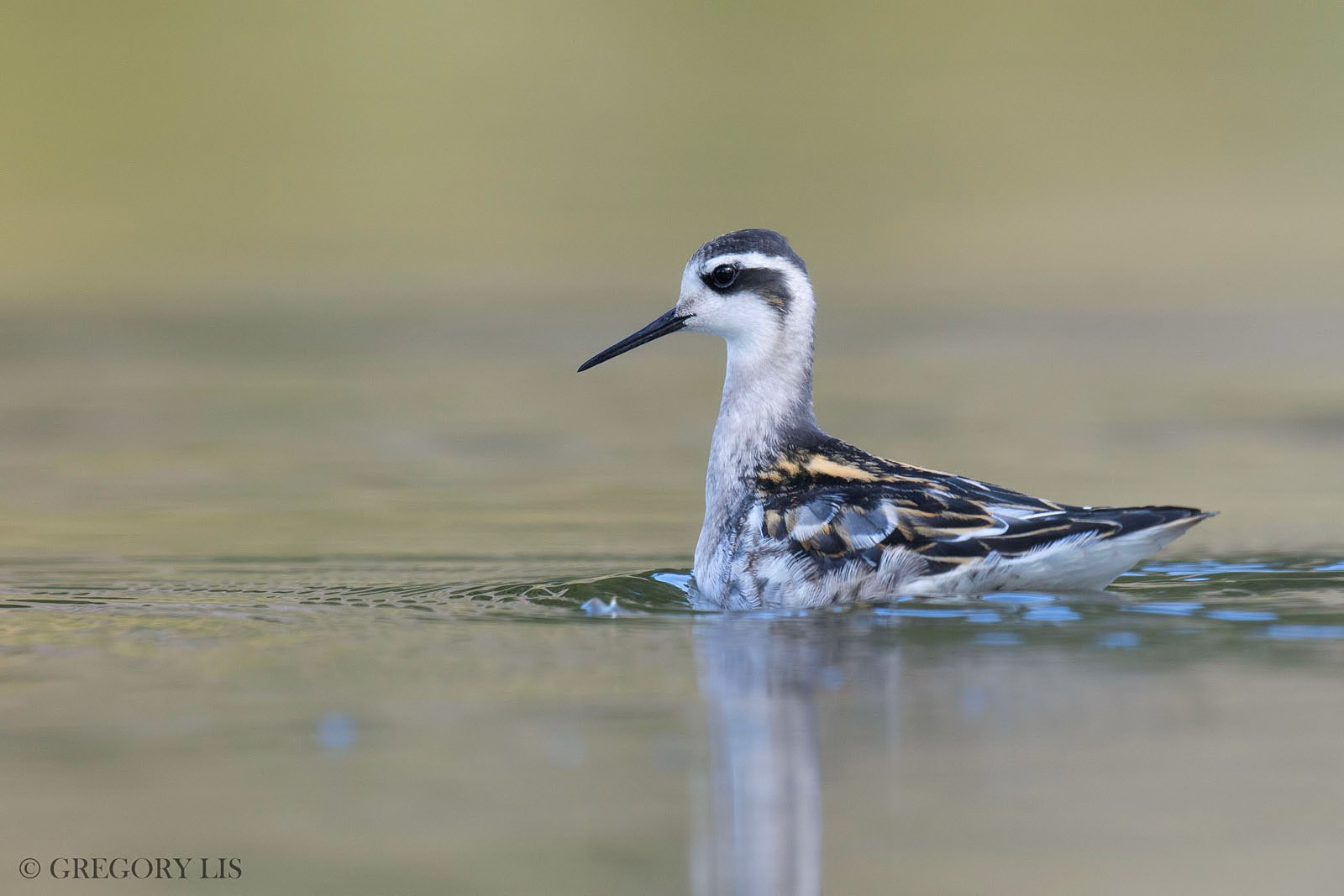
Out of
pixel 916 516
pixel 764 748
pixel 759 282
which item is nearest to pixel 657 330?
pixel 759 282

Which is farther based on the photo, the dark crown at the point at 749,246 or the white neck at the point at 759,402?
the dark crown at the point at 749,246

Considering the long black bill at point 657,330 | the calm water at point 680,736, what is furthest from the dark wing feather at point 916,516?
the long black bill at point 657,330

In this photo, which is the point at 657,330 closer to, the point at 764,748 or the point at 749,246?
the point at 749,246

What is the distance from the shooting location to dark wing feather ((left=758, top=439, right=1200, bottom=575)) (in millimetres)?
8367

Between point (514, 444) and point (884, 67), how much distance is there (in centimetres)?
2111

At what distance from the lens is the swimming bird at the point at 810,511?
8453 mm

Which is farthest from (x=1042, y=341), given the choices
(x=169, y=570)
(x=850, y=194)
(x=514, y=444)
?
(x=169, y=570)

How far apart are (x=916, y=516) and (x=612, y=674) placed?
1736 millimetres

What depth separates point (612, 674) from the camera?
25.2ft

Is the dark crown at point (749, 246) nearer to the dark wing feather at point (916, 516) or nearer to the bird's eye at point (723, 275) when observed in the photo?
the bird's eye at point (723, 275)

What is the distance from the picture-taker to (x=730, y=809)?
239 inches

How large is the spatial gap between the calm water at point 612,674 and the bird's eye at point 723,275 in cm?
145

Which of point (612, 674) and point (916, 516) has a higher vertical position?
point (916, 516)

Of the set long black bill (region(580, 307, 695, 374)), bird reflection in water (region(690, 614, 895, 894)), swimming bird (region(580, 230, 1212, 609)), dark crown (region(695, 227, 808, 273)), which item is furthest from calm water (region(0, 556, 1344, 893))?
Result: dark crown (region(695, 227, 808, 273))
